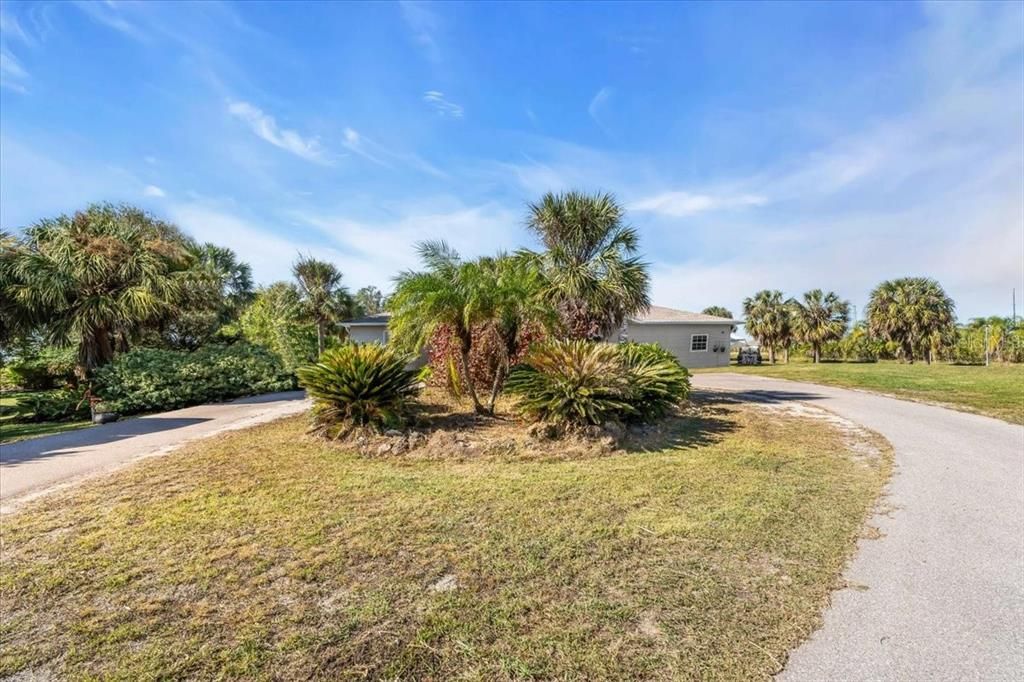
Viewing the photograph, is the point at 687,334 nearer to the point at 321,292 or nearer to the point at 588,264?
the point at 588,264

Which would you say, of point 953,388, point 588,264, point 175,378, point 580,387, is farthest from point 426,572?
point 953,388

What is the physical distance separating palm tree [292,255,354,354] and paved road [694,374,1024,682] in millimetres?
25113

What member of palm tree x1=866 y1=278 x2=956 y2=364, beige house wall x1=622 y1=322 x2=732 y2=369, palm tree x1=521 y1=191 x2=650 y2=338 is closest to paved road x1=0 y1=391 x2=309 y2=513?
palm tree x1=521 y1=191 x2=650 y2=338

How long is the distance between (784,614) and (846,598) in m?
0.54

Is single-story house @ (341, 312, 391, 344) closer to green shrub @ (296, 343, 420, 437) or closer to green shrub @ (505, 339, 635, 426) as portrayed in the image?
green shrub @ (296, 343, 420, 437)

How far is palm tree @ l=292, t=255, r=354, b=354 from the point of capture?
2597cm

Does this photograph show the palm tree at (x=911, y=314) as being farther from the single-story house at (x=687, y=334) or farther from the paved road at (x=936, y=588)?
the paved road at (x=936, y=588)

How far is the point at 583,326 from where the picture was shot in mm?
11953

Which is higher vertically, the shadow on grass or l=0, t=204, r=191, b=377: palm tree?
l=0, t=204, r=191, b=377: palm tree

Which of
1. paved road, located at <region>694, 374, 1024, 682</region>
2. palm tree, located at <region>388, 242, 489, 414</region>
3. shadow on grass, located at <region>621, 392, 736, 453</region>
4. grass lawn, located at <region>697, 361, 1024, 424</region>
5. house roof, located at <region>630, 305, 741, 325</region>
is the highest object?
house roof, located at <region>630, 305, 741, 325</region>

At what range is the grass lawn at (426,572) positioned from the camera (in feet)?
7.84

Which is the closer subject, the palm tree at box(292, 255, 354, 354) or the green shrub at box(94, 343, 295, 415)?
the green shrub at box(94, 343, 295, 415)

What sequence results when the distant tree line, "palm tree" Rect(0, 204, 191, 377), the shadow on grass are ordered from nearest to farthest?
1. the shadow on grass
2. "palm tree" Rect(0, 204, 191, 377)
3. the distant tree line

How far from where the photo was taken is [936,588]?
3107 millimetres
